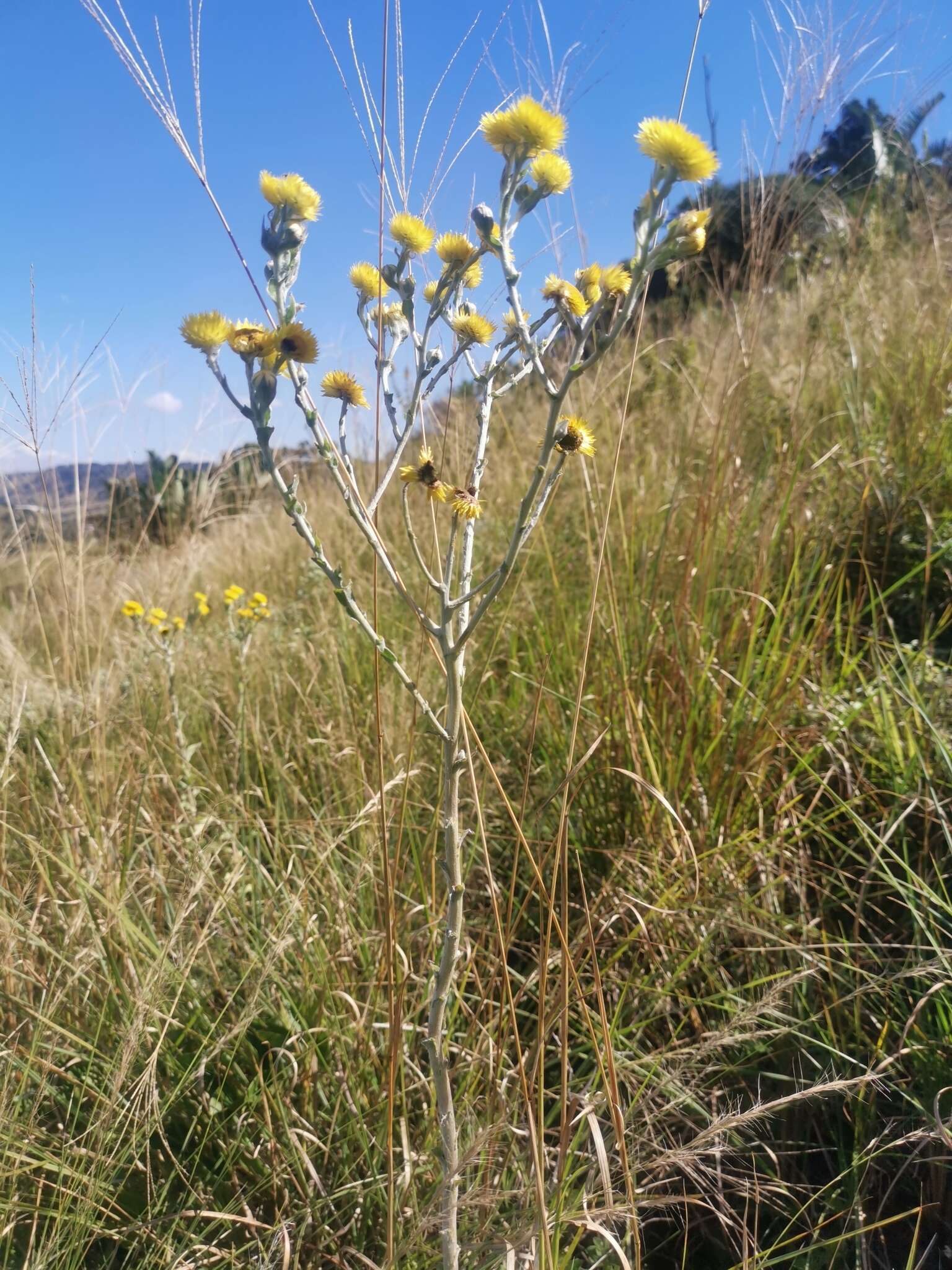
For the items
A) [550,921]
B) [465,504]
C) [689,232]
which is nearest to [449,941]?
[550,921]

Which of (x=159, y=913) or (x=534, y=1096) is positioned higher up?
(x=159, y=913)

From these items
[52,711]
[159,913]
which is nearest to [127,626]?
[52,711]

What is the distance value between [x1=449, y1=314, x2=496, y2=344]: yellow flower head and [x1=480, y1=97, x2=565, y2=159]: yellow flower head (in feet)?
0.53

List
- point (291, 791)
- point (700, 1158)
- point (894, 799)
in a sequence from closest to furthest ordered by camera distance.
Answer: point (700, 1158) < point (894, 799) < point (291, 791)

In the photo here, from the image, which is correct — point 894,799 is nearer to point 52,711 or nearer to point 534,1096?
point 534,1096

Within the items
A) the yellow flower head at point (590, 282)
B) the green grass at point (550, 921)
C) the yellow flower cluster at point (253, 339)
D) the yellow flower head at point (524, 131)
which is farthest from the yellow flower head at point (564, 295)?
the green grass at point (550, 921)

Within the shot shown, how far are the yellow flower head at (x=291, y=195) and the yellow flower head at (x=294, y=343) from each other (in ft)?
0.41

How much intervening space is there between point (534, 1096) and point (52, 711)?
5.04 ft

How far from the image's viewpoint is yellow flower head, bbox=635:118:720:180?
0.66 metres

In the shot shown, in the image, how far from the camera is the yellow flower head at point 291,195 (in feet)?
2.41

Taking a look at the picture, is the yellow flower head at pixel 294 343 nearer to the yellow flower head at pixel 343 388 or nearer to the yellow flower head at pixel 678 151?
the yellow flower head at pixel 343 388

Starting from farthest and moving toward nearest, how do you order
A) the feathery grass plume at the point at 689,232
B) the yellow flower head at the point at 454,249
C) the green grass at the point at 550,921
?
1. the green grass at the point at 550,921
2. the yellow flower head at the point at 454,249
3. the feathery grass plume at the point at 689,232

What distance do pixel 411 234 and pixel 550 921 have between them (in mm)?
704

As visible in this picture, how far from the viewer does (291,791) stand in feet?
5.74
